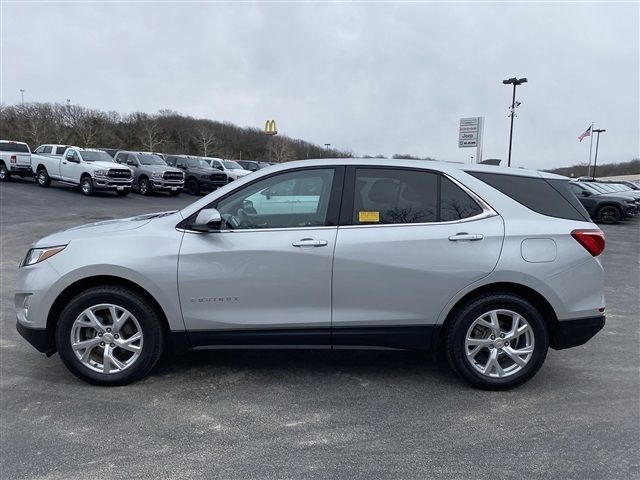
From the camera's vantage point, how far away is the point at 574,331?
3.89 meters

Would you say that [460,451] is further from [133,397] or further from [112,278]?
[112,278]

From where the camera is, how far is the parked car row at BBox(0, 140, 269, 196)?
22.0m

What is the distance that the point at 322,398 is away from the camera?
3775 millimetres

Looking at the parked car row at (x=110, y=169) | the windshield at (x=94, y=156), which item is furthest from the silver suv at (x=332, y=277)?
the windshield at (x=94, y=156)

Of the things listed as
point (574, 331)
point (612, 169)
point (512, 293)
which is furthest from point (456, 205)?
point (612, 169)

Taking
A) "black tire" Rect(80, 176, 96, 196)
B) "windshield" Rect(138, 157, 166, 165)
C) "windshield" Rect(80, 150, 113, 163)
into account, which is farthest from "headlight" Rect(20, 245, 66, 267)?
"windshield" Rect(138, 157, 166, 165)

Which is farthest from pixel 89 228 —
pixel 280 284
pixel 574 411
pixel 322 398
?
pixel 574 411

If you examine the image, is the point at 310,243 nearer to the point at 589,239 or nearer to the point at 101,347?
the point at 101,347

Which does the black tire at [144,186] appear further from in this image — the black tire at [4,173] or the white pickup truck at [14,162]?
the black tire at [4,173]

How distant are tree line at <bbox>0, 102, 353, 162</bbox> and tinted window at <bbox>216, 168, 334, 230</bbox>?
3492 centimetres

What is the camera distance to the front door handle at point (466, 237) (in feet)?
12.3

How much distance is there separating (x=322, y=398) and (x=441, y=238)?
151cm

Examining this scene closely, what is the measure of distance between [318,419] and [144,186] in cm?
2393

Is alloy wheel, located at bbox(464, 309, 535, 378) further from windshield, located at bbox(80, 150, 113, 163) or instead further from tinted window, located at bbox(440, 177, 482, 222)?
windshield, located at bbox(80, 150, 113, 163)
